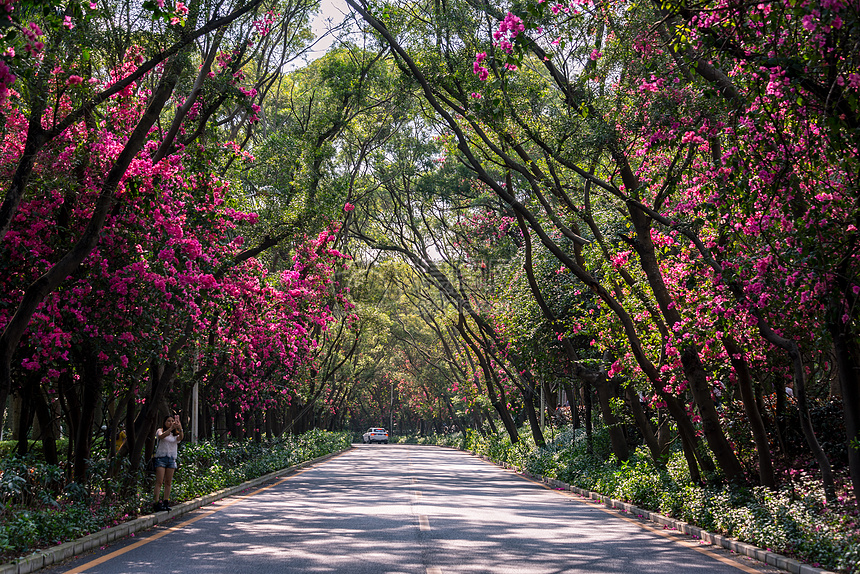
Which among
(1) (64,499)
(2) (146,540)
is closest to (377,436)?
(1) (64,499)

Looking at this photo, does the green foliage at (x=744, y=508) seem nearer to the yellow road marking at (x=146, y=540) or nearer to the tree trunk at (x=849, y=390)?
the tree trunk at (x=849, y=390)

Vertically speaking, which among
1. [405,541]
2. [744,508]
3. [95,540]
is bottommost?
[405,541]

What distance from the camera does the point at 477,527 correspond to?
38.5ft

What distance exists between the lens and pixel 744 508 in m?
10.4

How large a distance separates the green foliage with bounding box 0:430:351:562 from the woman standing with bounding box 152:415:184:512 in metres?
0.26

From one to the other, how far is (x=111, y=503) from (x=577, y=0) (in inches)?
382

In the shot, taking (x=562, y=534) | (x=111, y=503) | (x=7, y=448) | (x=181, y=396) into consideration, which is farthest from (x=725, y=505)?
(x=7, y=448)

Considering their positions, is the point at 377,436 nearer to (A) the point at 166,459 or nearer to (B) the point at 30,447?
(B) the point at 30,447

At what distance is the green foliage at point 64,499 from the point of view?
8.34 metres

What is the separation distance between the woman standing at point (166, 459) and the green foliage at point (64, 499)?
26cm

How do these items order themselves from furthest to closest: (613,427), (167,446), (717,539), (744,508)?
(613,427), (167,446), (744,508), (717,539)

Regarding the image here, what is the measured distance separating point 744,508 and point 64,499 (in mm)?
9272

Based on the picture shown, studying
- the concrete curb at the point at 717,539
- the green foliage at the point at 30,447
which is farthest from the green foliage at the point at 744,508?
the green foliage at the point at 30,447

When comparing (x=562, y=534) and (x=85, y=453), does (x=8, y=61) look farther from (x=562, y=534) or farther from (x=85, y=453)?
(x=562, y=534)
